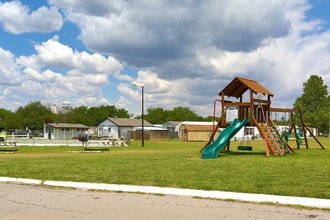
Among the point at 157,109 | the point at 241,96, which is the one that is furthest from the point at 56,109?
the point at 241,96

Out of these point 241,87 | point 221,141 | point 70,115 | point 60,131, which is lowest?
point 221,141

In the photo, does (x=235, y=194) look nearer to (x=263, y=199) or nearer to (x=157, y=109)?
(x=263, y=199)

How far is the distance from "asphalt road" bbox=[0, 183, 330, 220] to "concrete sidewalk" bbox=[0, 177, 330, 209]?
0.31m

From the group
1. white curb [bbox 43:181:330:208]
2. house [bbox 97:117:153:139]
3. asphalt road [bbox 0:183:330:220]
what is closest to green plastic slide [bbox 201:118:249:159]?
white curb [bbox 43:181:330:208]

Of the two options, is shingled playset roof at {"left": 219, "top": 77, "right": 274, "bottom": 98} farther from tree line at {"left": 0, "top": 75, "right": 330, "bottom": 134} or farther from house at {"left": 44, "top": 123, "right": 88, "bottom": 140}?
tree line at {"left": 0, "top": 75, "right": 330, "bottom": 134}

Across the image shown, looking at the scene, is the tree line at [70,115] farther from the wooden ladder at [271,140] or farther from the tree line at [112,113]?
the wooden ladder at [271,140]

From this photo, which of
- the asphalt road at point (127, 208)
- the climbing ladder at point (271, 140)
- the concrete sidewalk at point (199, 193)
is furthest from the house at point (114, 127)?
the asphalt road at point (127, 208)

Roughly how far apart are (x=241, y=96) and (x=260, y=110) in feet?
6.83

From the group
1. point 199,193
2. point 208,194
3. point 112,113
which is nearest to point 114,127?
point 112,113

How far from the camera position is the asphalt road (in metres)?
6.30

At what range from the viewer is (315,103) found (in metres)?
81.8

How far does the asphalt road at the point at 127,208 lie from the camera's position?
20.7 ft

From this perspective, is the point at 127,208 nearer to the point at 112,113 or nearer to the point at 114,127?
the point at 114,127

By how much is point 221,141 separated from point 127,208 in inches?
499
